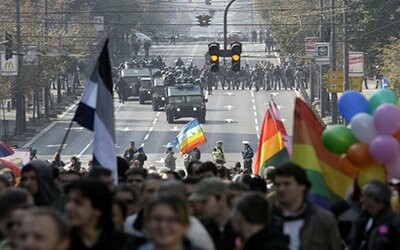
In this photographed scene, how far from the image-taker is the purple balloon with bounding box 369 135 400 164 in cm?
1509

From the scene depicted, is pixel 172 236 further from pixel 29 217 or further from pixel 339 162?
pixel 339 162

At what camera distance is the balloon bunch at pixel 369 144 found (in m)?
15.2

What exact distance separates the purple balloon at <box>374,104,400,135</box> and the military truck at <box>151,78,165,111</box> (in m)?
61.9

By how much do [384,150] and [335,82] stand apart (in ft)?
149

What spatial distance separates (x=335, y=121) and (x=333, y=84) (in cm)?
368

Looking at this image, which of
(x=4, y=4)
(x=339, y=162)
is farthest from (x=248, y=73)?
(x=339, y=162)

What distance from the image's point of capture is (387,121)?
15.4 m

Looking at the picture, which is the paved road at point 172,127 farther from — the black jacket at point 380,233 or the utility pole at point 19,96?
the black jacket at point 380,233

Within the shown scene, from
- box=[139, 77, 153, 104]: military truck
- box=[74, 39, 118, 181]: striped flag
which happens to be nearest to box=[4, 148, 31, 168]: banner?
box=[74, 39, 118, 181]: striped flag

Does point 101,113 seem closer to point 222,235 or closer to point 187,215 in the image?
point 222,235

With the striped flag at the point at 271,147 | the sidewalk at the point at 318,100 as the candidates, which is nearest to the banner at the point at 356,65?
the sidewalk at the point at 318,100

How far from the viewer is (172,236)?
9.83 meters

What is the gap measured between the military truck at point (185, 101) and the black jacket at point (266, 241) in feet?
196

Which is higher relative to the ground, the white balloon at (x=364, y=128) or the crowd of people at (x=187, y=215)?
the white balloon at (x=364, y=128)
